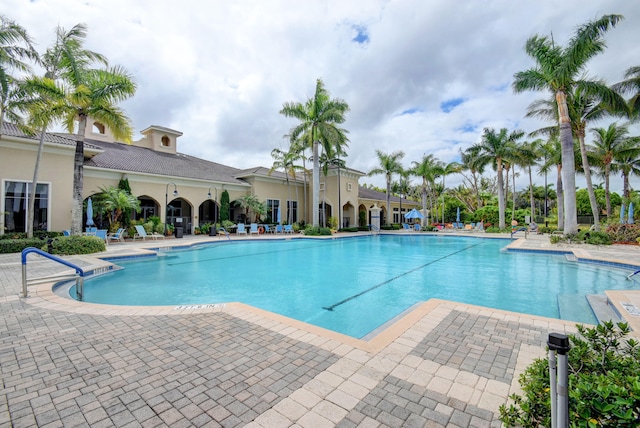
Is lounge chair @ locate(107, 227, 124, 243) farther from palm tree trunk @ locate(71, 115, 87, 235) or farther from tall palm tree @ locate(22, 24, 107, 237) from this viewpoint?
palm tree trunk @ locate(71, 115, 87, 235)

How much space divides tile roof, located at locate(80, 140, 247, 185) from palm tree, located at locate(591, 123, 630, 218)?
28.7 meters

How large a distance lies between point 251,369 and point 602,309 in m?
6.38

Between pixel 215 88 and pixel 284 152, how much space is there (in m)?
11.6

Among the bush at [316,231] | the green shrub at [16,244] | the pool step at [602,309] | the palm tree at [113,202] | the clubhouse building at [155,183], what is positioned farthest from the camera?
the bush at [316,231]

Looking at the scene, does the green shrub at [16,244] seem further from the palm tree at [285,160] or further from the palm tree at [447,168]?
the palm tree at [447,168]

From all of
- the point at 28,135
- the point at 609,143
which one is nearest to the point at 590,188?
the point at 609,143

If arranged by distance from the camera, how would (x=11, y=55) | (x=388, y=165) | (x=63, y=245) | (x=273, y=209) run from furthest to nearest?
1. (x=388, y=165)
2. (x=273, y=209)
3. (x=11, y=55)
4. (x=63, y=245)

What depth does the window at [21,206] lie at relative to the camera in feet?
47.1

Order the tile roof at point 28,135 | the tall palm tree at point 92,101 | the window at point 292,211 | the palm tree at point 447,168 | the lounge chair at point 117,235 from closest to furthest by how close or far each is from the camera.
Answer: the tall palm tree at point 92,101 < the tile roof at point 28,135 < the lounge chair at point 117,235 < the window at point 292,211 < the palm tree at point 447,168

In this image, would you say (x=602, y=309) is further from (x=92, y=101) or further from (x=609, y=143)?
(x=609, y=143)

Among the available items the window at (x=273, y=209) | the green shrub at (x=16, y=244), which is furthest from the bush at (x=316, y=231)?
the green shrub at (x=16, y=244)

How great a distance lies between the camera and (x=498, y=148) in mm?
25781

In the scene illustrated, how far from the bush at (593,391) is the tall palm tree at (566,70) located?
17.9 m

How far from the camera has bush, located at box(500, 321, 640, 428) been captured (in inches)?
65.6
